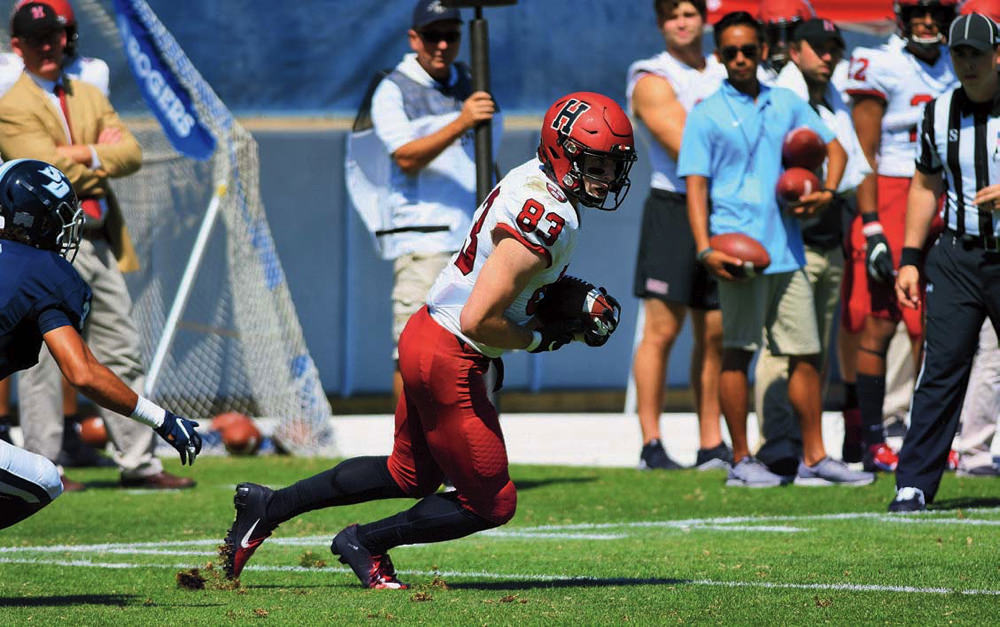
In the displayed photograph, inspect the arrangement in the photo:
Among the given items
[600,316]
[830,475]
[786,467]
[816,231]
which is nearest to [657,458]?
[786,467]

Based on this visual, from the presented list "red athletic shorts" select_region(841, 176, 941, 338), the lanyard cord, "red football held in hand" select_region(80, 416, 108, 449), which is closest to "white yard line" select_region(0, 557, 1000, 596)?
the lanyard cord

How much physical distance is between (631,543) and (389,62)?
20.3ft

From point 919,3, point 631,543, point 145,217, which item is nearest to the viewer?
point 631,543

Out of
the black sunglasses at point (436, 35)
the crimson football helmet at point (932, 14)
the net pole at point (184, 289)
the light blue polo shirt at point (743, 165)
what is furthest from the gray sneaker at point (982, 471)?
the net pole at point (184, 289)

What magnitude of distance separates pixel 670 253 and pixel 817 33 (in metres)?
1.46

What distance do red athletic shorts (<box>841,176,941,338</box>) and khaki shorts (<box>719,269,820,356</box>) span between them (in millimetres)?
827

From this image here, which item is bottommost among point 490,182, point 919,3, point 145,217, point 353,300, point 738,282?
point 353,300

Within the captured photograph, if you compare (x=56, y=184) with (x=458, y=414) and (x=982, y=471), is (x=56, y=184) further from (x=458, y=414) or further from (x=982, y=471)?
(x=982, y=471)

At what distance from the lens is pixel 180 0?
12.0 m

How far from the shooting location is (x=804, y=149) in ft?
29.7

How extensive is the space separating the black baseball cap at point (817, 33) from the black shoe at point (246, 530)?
4.83 meters

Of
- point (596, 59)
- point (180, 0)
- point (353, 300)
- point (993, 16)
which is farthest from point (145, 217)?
point (993, 16)

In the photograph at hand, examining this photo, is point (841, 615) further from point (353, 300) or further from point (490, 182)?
point (353, 300)

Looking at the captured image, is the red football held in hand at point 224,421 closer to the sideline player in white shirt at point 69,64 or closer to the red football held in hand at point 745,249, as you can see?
the sideline player in white shirt at point 69,64
